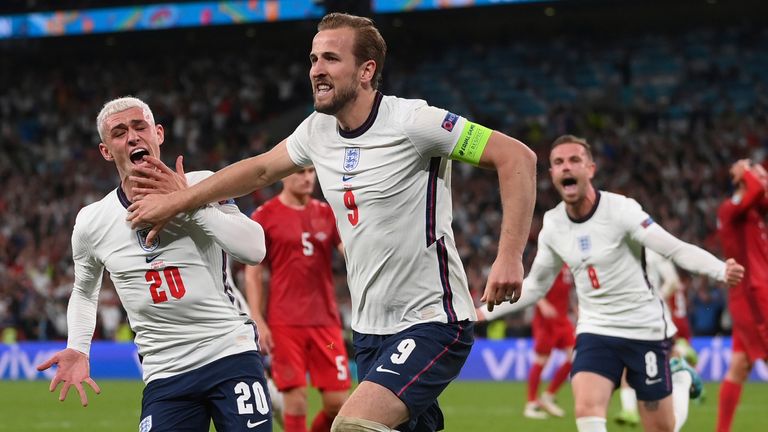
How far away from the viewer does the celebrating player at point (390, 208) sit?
189 inches

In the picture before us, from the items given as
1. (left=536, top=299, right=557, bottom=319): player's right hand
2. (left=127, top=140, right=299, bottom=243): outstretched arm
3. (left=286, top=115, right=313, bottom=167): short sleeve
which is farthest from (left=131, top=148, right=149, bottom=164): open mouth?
(left=536, top=299, right=557, bottom=319): player's right hand

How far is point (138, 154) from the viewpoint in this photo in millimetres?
5254

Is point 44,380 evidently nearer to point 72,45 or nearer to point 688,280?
point 688,280

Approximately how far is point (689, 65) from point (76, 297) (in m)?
24.2

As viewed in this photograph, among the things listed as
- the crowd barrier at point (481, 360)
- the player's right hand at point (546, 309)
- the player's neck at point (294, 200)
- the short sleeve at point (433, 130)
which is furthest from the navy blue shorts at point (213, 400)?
the crowd barrier at point (481, 360)

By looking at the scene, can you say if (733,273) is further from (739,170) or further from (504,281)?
(504,281)

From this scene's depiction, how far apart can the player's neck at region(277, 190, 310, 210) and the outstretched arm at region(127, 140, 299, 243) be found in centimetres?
371

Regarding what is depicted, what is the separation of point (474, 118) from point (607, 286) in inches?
809

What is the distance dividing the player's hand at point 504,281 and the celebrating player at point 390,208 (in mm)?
436

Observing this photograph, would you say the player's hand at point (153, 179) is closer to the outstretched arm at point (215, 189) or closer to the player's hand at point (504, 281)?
the outstretched arm at point (215, 189)

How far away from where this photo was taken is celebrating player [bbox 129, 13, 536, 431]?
15.7 feet

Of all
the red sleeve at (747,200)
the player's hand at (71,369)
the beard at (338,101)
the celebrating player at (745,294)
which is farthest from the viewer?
the celebrating player at (745,294)

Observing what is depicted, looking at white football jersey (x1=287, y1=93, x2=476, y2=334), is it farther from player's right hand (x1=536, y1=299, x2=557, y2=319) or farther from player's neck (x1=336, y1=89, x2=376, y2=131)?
player's right hand (x1=536, y1=299, x2=557, y2=319)

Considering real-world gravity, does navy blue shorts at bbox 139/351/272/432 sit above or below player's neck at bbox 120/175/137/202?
below
